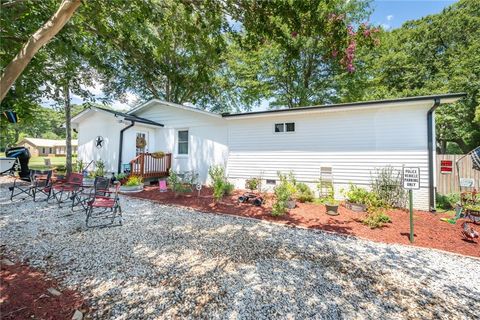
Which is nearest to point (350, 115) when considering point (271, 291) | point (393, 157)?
point (393, 157)

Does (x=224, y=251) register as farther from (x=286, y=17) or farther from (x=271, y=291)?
(x=286, y=17)

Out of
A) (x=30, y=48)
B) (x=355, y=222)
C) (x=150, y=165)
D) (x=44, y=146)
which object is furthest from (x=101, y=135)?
(x=44, y=146)

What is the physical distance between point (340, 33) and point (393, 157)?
503 centimetres

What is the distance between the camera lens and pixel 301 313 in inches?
90.4

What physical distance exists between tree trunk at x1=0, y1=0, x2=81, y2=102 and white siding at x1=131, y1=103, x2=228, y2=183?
696 cm

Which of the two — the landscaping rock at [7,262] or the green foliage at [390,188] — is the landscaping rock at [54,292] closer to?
the landscaping rock at [7,262]

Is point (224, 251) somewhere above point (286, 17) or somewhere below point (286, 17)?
below

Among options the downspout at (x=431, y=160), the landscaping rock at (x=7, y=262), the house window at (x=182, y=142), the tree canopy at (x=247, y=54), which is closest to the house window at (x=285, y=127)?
the tree canopy at (x=247, y=54)

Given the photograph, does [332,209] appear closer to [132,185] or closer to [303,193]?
[303,193]

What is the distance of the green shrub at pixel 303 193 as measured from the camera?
7.13 m

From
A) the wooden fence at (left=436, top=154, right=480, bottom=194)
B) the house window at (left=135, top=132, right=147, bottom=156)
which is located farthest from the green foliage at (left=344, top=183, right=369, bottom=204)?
the house window at (left=135, top=132, right=147, bottom=156)

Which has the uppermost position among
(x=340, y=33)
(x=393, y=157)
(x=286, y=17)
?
(x=286, y=17)

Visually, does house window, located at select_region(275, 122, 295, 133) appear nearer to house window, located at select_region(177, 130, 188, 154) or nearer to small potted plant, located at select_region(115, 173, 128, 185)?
house window, located at select_region(177, 130, 188, 154)

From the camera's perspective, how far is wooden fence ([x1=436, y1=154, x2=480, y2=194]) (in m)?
7.86
